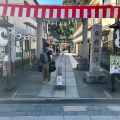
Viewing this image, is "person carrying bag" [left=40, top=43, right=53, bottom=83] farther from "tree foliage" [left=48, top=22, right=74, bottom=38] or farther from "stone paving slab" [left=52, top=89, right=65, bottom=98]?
"tree foliage" [left=48, top=22, right=74, bottom=38]

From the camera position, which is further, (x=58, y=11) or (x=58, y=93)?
(x=58, y=11)

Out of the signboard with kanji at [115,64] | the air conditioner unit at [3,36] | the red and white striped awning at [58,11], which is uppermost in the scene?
the red and white striped awning at [58,11]

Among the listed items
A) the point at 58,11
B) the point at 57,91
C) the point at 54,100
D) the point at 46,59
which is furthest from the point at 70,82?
the point at 58,11

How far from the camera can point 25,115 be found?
6477 millimetres

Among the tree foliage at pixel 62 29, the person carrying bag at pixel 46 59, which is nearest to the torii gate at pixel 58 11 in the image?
the person carrying bag at pixel 46 59

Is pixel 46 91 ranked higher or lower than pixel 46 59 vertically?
lower

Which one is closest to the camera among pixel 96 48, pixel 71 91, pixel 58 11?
pixel 71 91

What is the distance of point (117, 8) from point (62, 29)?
4372cm

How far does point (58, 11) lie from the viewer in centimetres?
939

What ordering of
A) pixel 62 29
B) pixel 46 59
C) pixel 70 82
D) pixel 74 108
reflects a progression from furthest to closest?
1. pixel 62 29
2. pixel 70 82
3. pixel 46 59
4. pixel 74 108

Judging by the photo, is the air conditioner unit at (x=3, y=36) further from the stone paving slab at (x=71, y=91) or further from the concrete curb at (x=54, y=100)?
the stone paving slab at (x=71, y=91)

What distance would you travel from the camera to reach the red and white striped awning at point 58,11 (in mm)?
9258

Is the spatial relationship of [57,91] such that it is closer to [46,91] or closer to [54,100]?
[46,91]

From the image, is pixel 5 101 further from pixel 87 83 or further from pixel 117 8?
pixel 117 8
